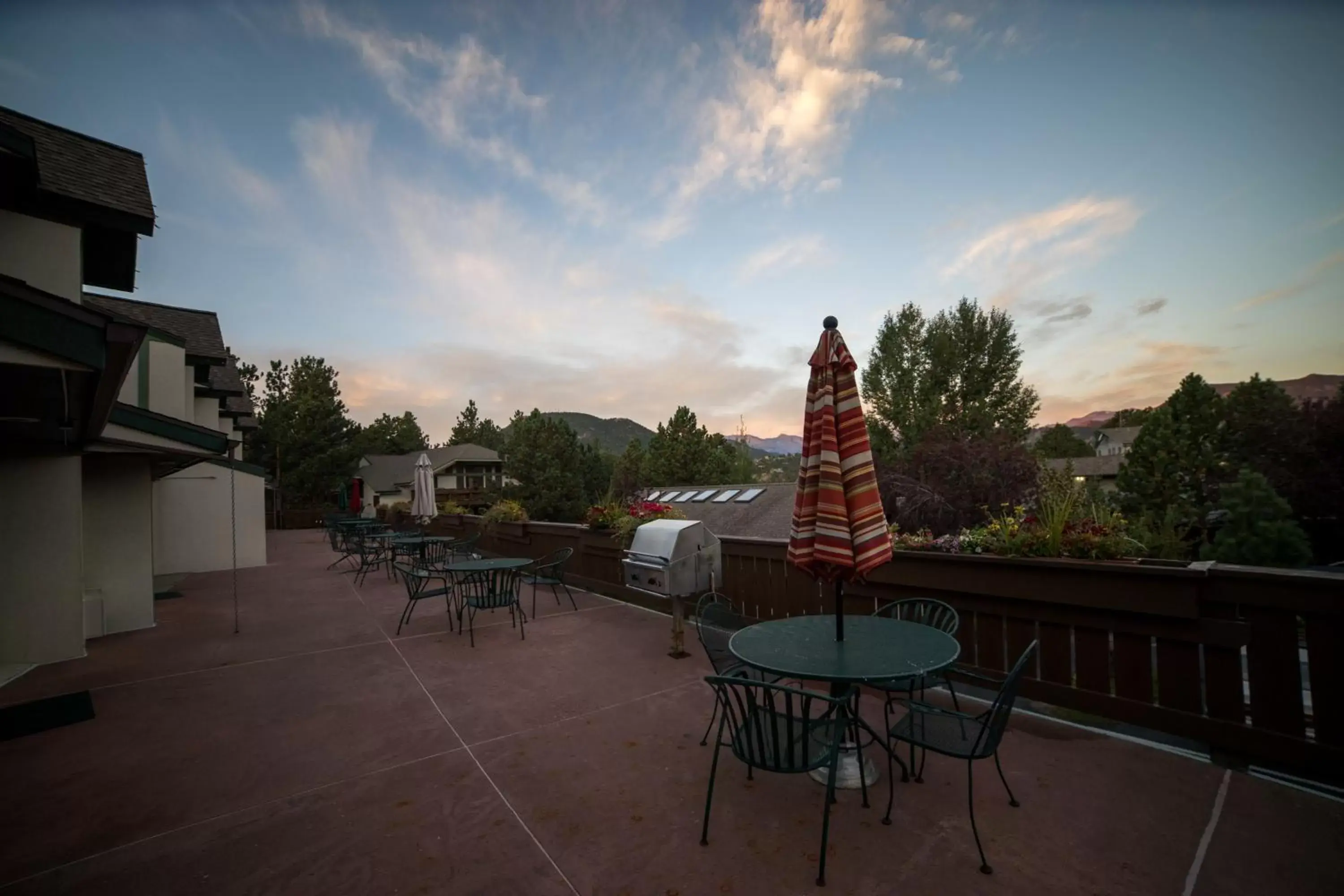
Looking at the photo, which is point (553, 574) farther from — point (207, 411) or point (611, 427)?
point (611, 427)

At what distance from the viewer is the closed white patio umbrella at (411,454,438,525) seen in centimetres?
1164

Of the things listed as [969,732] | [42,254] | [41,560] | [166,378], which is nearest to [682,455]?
[166,378]

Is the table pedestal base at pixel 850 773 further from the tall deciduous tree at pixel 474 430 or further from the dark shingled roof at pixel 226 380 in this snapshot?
the tall deciduous tree at pixel 474 430

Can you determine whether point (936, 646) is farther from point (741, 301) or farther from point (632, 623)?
point (741, 301)

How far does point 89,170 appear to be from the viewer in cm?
576

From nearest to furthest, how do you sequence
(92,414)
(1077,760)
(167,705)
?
1. (1077,760)
2. (167,705)
3. (92,414)

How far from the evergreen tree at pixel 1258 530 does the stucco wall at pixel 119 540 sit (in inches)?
927

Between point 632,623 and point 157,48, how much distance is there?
9157 millimetres

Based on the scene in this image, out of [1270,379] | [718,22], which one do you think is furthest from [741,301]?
[1270,379]

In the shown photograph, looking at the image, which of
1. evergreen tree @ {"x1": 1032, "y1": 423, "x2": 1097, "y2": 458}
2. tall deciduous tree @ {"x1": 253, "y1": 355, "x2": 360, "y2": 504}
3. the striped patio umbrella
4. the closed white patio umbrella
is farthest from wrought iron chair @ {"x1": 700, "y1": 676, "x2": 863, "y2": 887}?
evergreen tree @ {"x1": 1032, "y1": 423, "x2": 1097, "y2": 458}

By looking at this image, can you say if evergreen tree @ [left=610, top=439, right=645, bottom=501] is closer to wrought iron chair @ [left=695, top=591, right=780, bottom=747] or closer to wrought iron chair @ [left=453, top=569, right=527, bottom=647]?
wrought iron chair @ [left=453, top=569, right=527, bottom=647]

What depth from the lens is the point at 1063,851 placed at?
2018 mm

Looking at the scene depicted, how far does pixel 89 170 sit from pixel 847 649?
9.00m

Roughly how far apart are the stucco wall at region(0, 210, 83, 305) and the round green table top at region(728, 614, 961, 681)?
6944 millimetres
